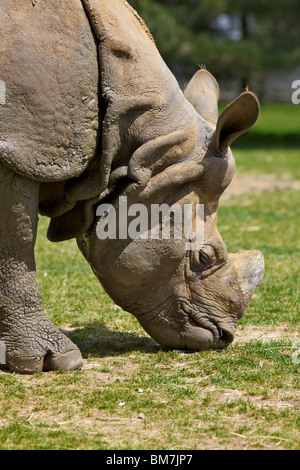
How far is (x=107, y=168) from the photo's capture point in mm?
4863

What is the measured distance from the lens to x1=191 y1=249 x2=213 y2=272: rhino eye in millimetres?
5230

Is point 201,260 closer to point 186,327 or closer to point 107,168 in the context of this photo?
point 186,327

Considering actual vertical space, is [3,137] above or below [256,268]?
above

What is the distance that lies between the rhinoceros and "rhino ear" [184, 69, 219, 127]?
0.02m

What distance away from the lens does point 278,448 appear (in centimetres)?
395

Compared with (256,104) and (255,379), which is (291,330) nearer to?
(255,379)

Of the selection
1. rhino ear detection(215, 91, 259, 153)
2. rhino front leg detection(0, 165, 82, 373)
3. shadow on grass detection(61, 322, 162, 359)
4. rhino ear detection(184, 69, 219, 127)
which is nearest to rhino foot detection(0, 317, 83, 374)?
rhino front leg detection(0, 165, 82, 373)

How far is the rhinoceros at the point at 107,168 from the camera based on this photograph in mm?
4605

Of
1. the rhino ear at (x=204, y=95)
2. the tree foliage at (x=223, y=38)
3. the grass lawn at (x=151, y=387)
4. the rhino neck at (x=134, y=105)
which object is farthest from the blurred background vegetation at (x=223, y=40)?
the rhino neck at (x=134, y=105)

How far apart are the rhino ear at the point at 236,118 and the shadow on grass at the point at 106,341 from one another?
5.23ft

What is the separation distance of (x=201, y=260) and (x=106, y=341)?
3.88 feet

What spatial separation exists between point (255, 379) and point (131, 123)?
177 centimetres

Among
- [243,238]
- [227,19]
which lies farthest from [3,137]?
[227,19]
